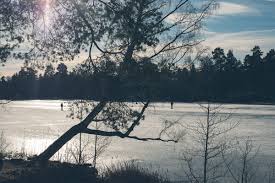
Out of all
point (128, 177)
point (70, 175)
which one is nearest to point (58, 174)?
point (70, 175)

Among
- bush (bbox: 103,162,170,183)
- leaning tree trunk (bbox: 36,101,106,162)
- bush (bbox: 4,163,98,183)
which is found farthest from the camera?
leaning tree trunk (bbox: 36,101,106,162)

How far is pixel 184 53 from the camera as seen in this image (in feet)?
49.4

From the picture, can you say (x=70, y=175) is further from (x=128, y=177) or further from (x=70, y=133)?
(x=70, y=133)

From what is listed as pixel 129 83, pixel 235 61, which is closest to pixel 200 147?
pixel 129 83

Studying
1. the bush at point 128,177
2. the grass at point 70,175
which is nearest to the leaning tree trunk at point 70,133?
the grass at point 70,175

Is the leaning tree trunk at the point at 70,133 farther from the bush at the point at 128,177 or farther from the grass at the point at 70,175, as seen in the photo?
the bush at the point at 128,177

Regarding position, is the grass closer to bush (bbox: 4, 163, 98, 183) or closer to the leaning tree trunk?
bush (bbox: 4, 163, 98, 183)

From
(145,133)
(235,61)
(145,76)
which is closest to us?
(145,76)

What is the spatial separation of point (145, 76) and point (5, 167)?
447 centimetres

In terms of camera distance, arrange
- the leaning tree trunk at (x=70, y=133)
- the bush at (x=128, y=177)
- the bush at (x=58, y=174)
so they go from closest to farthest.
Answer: the bush at (x=58, y=174), the bush at (x=128, y=177), the leaning tree trunk at (x=70, y=133)

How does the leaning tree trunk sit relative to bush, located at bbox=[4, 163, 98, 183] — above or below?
above

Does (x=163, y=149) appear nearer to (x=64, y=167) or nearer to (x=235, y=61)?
(x=64, y=167)

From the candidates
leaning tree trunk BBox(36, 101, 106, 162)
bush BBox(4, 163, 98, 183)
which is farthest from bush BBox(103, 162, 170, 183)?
leaning tree trunk BBox(36, 101, 106, 162)

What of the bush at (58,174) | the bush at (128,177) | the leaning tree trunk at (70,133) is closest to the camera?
the bush at (58,174)
